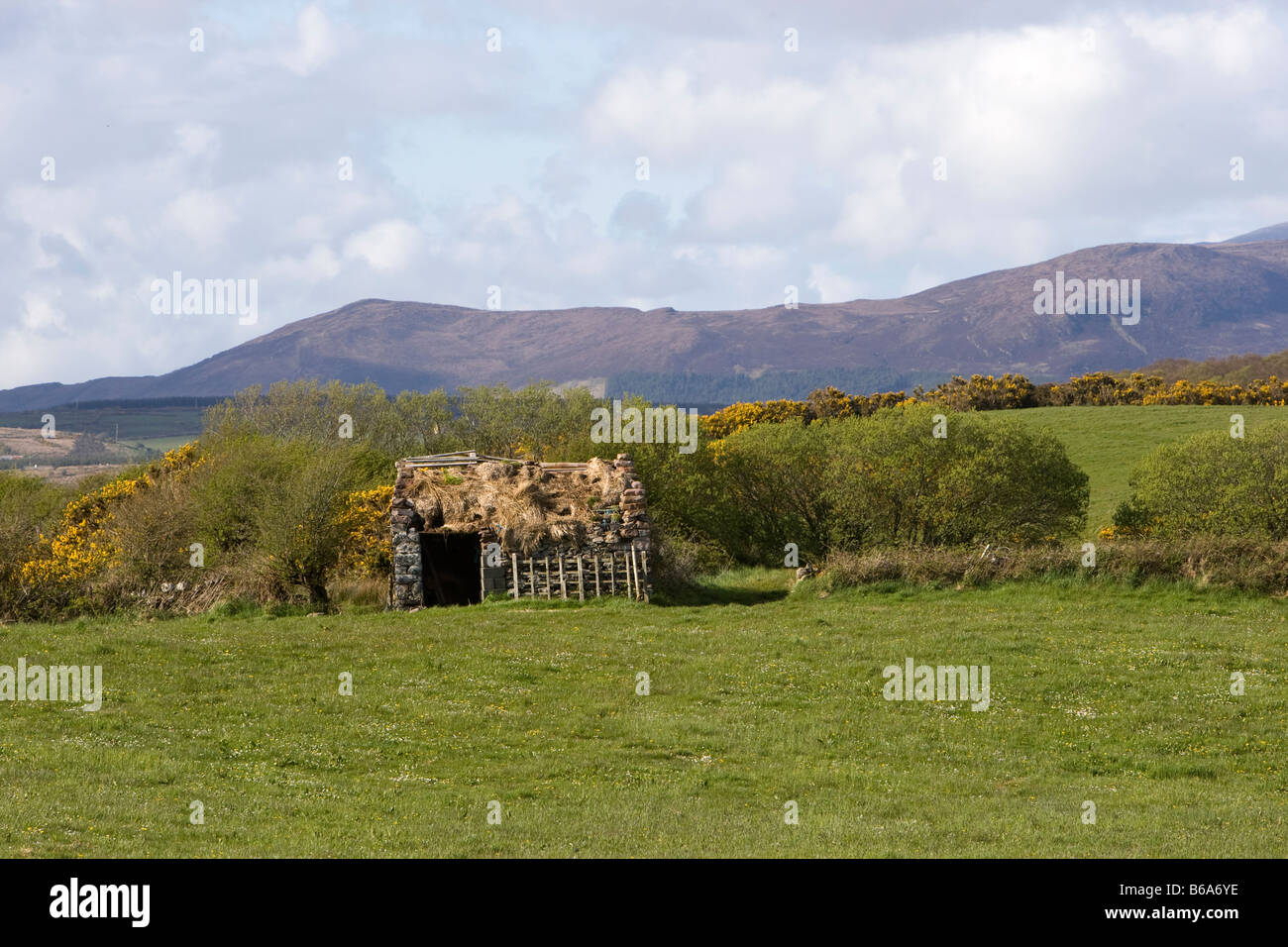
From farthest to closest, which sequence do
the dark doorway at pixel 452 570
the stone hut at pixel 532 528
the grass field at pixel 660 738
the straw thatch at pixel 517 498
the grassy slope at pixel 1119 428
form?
the grassy slope at pixel 1119 428 < the dark doorway at pixel 452 570 < the straw thatch at pixel 517 498 < the stone hut at pixel 532 528 < the grass field at pixel 660 738

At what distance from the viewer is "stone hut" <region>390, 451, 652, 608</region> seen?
35500mm

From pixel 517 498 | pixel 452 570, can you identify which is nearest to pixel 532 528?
pixel 517 498

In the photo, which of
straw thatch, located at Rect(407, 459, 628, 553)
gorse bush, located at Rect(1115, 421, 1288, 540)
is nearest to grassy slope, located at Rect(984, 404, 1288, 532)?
gorse bush, located at Rect(1115, 421, 1288, 540)

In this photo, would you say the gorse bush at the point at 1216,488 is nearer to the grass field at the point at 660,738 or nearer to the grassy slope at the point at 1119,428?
the grass field at the point at 660,738

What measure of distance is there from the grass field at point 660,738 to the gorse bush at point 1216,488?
9.35 meters

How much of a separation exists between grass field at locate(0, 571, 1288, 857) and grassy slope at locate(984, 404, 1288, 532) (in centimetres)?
3832

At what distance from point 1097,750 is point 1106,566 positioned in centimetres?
1696

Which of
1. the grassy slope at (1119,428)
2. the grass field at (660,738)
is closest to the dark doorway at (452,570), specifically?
the grass field at (660,738)

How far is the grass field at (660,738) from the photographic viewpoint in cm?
1271

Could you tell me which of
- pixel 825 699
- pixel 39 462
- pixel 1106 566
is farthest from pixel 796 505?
pixel 39 462

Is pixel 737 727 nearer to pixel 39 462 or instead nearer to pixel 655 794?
pixel 655 794

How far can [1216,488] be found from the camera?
41.1 meters

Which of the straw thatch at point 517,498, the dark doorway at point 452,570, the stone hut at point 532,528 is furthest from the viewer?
the dark doorway at point 452,570
